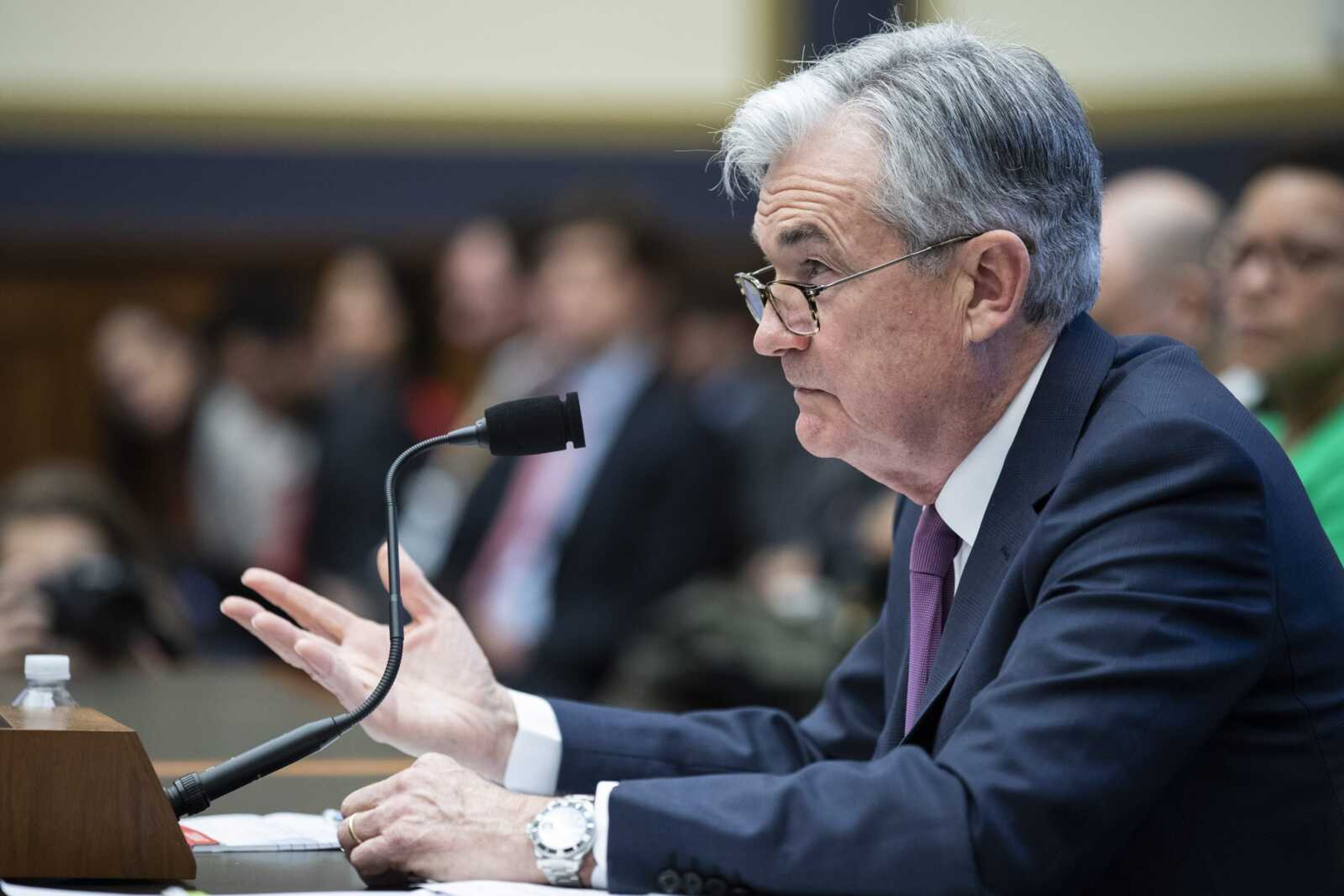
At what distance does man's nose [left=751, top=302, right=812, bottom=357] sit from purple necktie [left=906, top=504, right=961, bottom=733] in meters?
0.21

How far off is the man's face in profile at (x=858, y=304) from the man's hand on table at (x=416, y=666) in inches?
16.5

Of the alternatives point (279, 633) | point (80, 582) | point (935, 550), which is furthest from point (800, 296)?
point (80, 582)

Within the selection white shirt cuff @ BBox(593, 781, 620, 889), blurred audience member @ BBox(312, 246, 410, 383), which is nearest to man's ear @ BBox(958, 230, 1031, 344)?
white shirt cuff @ BBox(593, 781, 620, 889)

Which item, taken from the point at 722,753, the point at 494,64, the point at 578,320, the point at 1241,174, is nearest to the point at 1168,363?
the point at 722,753

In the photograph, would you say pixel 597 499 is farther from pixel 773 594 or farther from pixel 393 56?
pixel 393 56

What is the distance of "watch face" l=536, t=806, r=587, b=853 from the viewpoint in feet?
4.15

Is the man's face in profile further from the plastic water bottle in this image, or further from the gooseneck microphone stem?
the plastic water bottle

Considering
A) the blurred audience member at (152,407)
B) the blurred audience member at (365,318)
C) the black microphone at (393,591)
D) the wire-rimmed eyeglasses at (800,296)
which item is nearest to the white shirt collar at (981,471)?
the wire-rimmed eyeglasses at (800,296)

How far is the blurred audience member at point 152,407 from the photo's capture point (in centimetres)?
615

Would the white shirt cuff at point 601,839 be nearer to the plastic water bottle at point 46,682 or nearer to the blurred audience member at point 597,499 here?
the plastic water bottle at point 46,682

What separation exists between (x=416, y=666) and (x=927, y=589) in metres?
0.49

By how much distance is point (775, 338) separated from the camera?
1543 mm

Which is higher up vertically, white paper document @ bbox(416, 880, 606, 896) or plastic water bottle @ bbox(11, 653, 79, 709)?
plastic water bottle @ bbox(11, 653, 79, 709)

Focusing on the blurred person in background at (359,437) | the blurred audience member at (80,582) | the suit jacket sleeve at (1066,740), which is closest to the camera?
the suit jacket sleeve at (1066,740)
